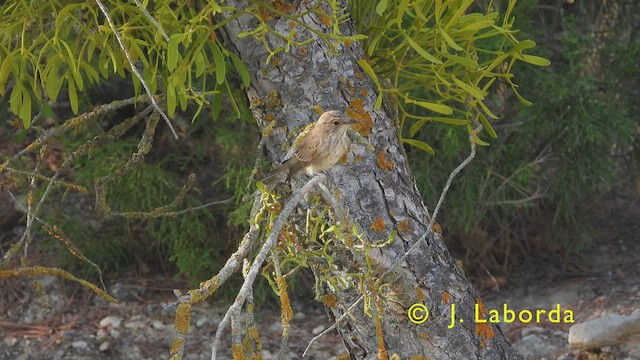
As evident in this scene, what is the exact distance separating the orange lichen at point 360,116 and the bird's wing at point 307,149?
0.31 meters

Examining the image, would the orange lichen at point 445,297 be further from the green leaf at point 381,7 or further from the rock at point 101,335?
the rock at point 101,335

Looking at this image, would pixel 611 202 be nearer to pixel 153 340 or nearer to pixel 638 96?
pixel 638 96

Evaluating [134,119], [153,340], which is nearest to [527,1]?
[153,340]

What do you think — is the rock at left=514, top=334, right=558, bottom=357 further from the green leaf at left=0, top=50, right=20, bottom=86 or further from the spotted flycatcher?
the green leaf at left=0, top=50, right=20, bottom=86

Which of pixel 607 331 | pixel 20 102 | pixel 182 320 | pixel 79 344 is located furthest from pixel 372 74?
pixel 79 344

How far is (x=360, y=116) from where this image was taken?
2092 mm

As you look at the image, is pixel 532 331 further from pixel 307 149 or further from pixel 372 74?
pixel 307 149

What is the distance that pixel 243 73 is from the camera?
2064mm

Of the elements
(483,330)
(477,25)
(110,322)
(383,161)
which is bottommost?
(110,322)

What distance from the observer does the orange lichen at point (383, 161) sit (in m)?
2.11

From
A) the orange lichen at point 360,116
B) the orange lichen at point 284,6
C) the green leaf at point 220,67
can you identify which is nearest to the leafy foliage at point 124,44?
the green leaf at point 220,67

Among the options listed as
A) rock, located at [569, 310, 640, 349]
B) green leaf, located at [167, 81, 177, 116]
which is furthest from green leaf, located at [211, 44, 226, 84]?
rock, located at [569, 310, 640, 349]

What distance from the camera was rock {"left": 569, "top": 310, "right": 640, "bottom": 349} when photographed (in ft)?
10.3

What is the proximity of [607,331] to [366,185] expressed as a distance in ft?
4.68
